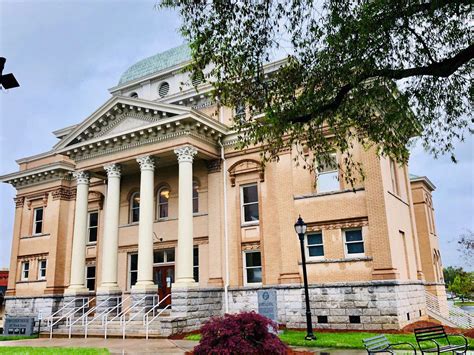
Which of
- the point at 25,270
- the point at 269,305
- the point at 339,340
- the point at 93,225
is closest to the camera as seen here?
the point at 339,340

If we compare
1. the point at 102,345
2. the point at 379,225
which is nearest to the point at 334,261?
the point at 379,225

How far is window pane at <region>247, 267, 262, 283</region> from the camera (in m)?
21.8

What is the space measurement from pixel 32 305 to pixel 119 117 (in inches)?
548

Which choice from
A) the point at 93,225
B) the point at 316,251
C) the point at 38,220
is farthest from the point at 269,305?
the point at 38,220

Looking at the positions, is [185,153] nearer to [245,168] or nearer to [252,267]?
[245,168]

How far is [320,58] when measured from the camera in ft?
36.9

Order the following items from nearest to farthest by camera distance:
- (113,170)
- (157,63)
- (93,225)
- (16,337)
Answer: (16,337)
(113,170)
(93,225)
(157,63)

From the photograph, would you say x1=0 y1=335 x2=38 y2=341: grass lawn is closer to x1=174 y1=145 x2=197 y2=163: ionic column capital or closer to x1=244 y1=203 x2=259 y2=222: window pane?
x1=174 y1=145 x2=197 y2=163: ionic column capital

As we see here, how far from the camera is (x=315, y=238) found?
787 inches

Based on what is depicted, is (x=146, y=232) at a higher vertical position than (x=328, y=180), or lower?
lower

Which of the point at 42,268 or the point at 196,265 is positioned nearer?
the point at 196,265

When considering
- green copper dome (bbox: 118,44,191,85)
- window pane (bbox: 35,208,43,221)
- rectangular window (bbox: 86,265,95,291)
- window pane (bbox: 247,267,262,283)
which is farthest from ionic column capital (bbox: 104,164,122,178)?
green copper dome (bbox: 118,44,191,85)

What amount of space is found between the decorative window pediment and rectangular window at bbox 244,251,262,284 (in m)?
3.84

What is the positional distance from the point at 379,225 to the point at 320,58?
9.59 meters
